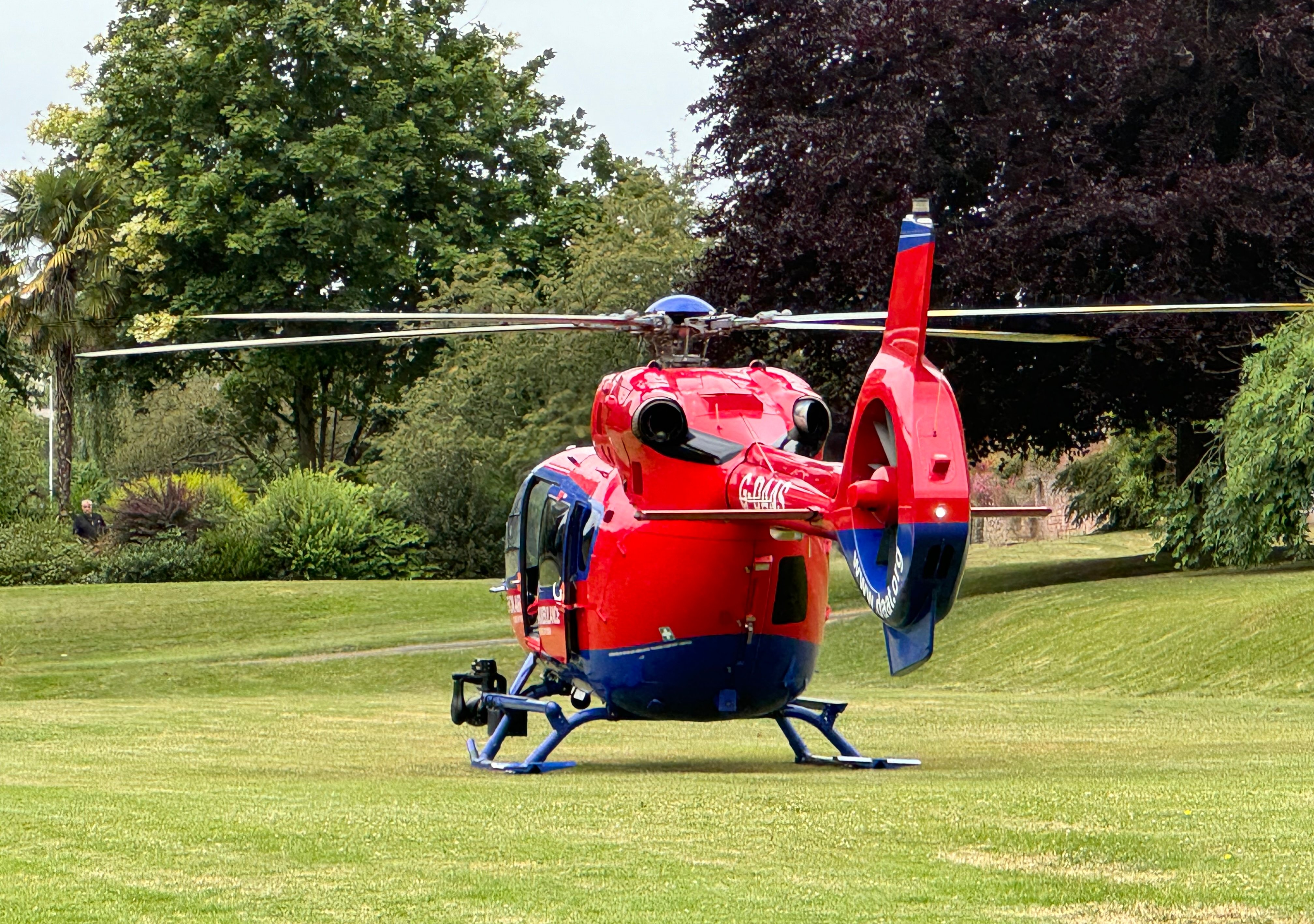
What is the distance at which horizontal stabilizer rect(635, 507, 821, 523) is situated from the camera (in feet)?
39.1

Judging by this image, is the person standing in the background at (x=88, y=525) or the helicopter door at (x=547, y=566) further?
the person standing in the background at (x=88, y=525)

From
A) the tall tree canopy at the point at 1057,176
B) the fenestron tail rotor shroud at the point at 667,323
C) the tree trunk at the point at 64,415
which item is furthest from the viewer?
the tree trunk at the point at 64,415

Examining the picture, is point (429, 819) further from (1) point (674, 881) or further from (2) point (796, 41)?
(2) point (796, 41)

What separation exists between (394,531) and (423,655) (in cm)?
1454

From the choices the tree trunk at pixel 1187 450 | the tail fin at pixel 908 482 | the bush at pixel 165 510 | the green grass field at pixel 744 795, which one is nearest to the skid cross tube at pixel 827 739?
the green grass field at pixel 744 795

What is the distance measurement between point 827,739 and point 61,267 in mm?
39677

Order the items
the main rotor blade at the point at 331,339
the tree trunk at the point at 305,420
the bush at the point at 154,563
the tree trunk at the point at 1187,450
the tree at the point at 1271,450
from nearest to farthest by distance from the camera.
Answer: the main rotor blade at the point at 331,339 → the tree at the point at 1271,450 → the tree trunk at the point at 1187,450 → the bush at the point at 154,563 → the tree trunk at the point at 305,420

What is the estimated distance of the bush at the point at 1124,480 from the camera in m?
40.9

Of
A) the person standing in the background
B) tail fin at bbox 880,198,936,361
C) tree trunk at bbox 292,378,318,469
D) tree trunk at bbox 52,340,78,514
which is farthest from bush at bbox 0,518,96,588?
tail fin at bbox 880,198,936,361

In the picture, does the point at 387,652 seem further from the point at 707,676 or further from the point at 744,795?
the point at 744,795

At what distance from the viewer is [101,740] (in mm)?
19109

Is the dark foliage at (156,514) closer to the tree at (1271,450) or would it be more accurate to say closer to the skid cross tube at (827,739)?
the tree at (1271,450)

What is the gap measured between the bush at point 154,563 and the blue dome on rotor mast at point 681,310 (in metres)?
31.0

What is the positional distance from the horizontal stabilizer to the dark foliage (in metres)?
34.9
